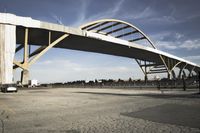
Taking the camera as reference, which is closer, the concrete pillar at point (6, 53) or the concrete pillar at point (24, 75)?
the concrete pillar at point (6, 53)

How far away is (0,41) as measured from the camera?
30.9 meters

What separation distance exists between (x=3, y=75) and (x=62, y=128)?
2906 cm

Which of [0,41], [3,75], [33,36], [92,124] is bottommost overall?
[92,124]

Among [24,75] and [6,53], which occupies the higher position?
[6,53]

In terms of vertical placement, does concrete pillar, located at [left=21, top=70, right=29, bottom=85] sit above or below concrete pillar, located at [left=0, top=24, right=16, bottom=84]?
below

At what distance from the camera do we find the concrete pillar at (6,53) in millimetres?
30750

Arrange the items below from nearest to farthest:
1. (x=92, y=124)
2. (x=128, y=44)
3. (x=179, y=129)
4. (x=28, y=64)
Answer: (x=179, y=129), (x=92, y=124), (x=28, y=64), (x=128, y=44)

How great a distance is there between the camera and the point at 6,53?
3116 cm

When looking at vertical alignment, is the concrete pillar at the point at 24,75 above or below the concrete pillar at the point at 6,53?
below

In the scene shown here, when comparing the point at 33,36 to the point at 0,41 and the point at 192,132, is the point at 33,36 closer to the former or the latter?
the point at 0,41

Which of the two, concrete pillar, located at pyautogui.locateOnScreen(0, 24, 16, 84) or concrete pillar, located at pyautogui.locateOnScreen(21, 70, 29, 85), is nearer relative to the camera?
concrete pillar, located at pyautogui.locateOnScreen(0, 24, 16, 84)

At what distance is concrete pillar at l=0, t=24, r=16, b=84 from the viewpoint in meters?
30.8

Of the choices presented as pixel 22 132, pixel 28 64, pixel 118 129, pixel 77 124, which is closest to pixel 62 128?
pixel 77 124

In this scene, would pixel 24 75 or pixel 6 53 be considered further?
pixel 24 75
